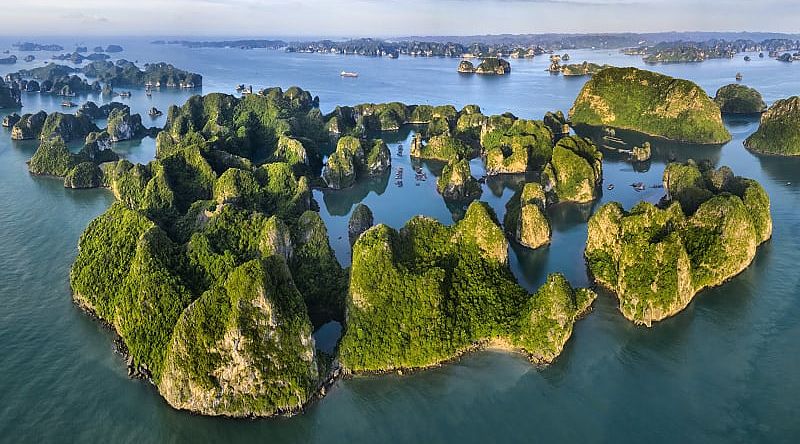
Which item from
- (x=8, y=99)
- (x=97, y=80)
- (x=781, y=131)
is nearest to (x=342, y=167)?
(x=781, y=131)

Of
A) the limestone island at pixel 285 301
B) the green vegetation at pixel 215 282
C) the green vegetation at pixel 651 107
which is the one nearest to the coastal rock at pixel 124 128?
the green vegetation at pixel 215 282

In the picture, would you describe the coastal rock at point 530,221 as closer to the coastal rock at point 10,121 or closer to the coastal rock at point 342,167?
the coastal rock at point 342,167

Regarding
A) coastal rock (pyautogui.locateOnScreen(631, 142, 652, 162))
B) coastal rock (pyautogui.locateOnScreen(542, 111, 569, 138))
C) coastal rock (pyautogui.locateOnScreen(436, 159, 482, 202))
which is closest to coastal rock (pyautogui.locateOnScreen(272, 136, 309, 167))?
coastal rock (pyautogui.locateOnScreen(436, 159, 482, 202))

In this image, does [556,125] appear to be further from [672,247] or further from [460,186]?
[672,247]

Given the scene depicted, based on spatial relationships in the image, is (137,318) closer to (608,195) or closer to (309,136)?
(608,195)

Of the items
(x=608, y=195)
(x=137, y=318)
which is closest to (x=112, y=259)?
(x=137, y=318)

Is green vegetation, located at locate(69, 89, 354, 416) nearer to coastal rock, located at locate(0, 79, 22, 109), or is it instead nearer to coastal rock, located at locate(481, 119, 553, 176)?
coastal rock, located at locate(481, 119, 553, 176)
